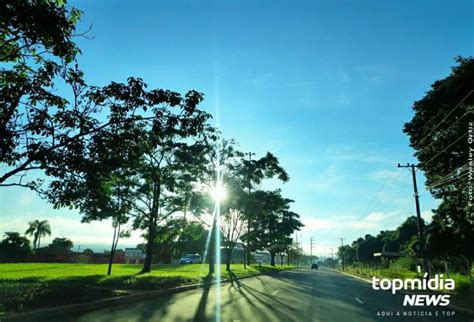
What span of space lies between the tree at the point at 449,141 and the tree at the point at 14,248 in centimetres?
6363

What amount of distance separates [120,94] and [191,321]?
251 inches

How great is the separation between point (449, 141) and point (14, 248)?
67159 mm

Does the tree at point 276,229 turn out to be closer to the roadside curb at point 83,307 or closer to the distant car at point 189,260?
the distant car at point 189,260

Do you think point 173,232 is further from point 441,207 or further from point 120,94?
point 120,94

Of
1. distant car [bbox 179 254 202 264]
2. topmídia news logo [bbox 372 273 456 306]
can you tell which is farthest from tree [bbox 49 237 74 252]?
topmídia news logo [bbox 372 273 456 306]

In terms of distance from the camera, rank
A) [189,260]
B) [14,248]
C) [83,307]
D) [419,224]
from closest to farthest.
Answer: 1. [83,307]
2. [419,224]
3. [14,248]
4. [189,260]

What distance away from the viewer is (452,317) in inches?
480

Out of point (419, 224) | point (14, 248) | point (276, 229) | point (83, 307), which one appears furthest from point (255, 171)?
point (14, 248)

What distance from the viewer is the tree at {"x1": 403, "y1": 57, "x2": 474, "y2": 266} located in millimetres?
20500

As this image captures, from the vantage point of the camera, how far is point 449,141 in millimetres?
21703

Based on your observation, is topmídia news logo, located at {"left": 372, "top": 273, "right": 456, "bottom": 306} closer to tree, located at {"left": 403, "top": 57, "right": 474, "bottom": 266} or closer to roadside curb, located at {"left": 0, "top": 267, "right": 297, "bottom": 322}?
tree, located at {"left": 403, "top": 57, "right": 474, "bottom": 266}

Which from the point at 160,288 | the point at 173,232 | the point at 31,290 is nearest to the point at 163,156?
the point at 173,232

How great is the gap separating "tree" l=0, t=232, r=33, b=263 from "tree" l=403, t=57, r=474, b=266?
2505 inches

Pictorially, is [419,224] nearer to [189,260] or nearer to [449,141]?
[449,141]
